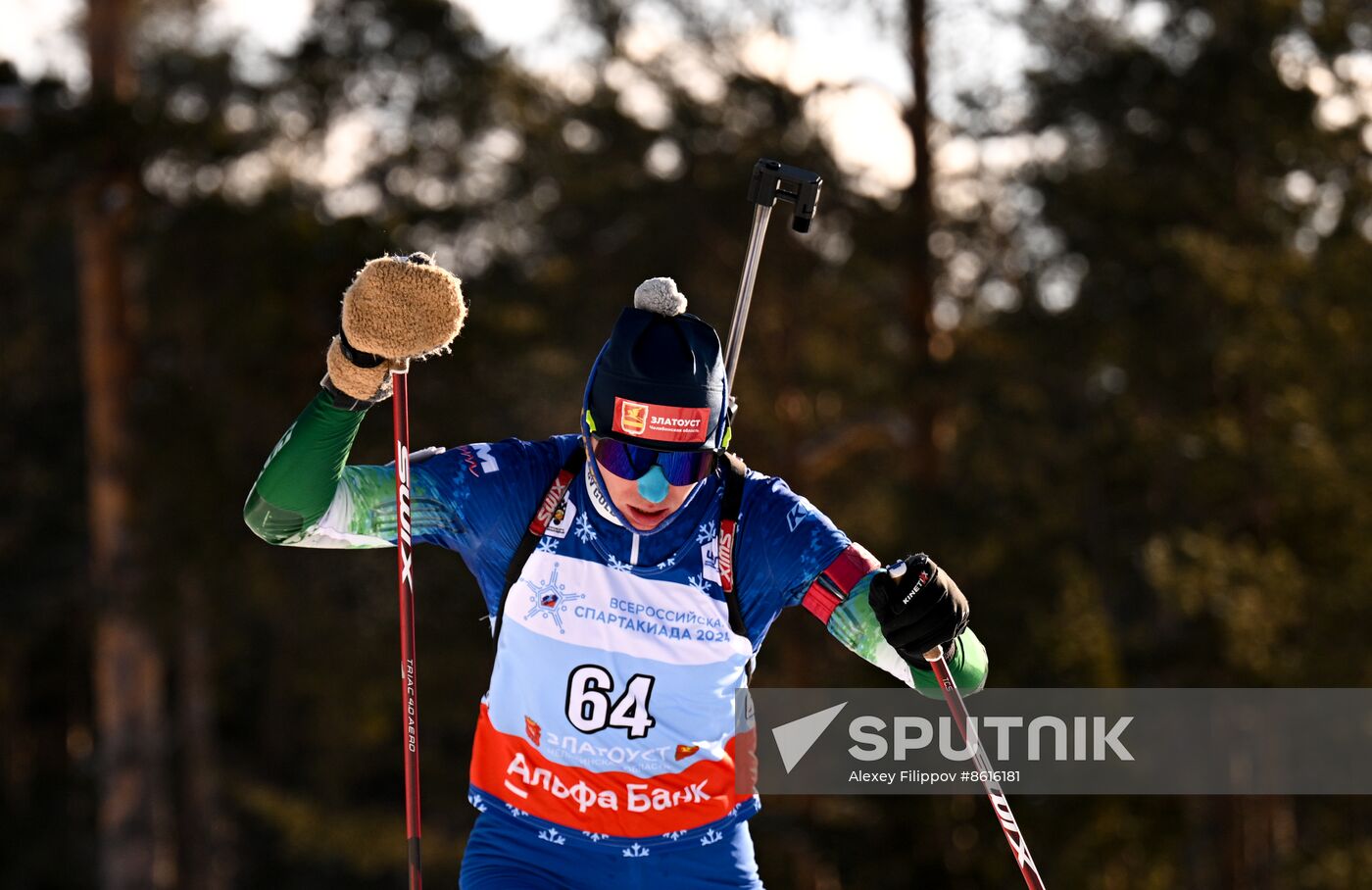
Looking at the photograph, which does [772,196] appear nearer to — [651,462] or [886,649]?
[651,462]

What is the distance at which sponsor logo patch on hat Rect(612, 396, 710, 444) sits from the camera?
10.8ft

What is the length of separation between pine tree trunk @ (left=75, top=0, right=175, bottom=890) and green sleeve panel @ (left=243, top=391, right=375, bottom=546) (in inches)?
530

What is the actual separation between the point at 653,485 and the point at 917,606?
621 millimetres

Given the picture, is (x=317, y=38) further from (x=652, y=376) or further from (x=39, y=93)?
(x=652, y=376)

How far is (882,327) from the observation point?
18578 millimetres

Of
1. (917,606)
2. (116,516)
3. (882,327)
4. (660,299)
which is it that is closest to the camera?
(917,606)

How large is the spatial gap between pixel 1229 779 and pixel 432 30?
13.3 metres

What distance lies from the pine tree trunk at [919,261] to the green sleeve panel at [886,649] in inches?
509

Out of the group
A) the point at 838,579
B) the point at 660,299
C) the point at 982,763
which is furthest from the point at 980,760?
the point at 660,299

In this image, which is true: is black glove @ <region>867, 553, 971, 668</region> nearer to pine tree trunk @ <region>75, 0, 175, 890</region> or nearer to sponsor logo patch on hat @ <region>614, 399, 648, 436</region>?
sponsor logo patch on hat @ <region>614, 399, 648, 436</region>

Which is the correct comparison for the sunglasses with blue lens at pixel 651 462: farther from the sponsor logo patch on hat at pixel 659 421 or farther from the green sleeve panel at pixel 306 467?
the green sleeve panel at pixel 306 467

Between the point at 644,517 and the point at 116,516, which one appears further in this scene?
the point at 116,516

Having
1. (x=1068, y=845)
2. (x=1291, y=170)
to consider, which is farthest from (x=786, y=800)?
(x=1291, y=170)

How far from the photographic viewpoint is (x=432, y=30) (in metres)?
19.6
